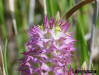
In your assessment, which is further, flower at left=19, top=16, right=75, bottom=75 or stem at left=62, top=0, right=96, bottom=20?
stem at left=62, top=0, right=96, bottom=20

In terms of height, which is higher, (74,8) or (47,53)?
(74,8)

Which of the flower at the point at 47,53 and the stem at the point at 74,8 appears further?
the stem at the point at 74,8

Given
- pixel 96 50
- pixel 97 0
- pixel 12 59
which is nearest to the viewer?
pixel 97 0

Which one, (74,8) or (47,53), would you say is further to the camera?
(74,8)

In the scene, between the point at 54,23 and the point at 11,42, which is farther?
the point at 11,42

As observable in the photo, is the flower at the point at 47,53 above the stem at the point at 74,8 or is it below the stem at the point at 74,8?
below

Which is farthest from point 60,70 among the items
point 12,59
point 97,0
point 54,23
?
point 12,59

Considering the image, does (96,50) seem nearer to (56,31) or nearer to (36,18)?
(36,18)

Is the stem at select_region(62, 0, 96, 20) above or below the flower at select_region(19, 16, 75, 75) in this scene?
above
